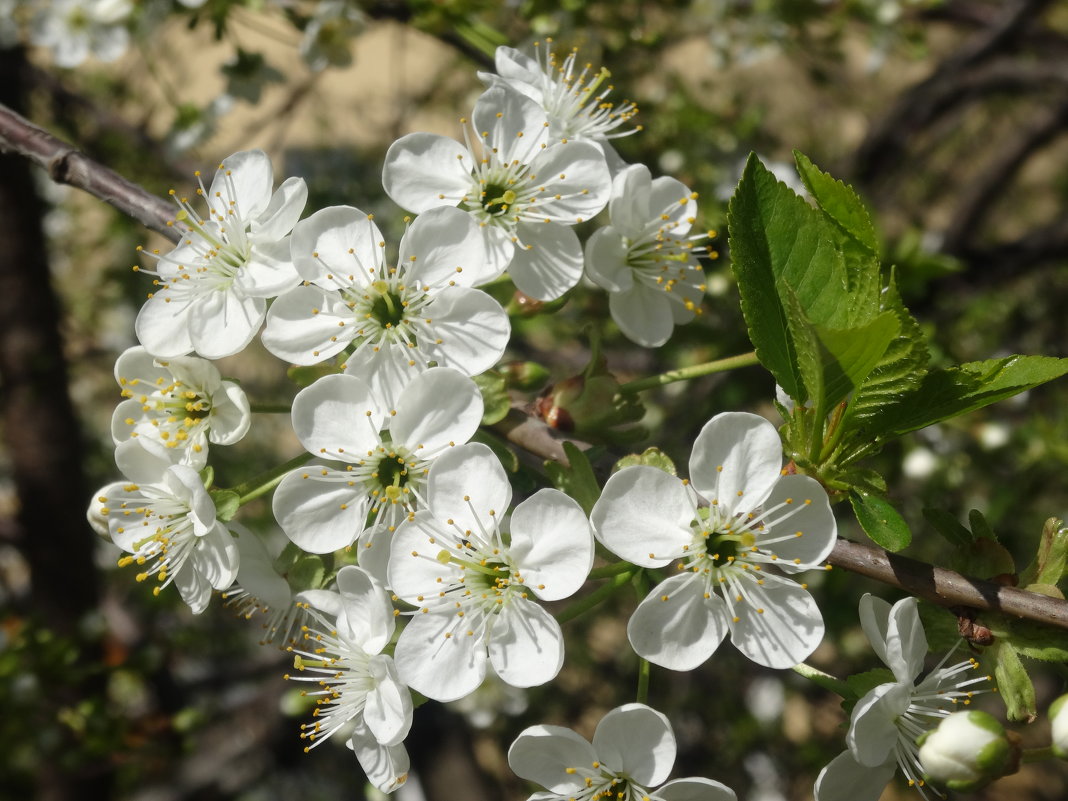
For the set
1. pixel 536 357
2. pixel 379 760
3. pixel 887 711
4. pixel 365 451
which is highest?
pixel 365 451

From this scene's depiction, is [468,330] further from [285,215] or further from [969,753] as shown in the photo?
[969,753]

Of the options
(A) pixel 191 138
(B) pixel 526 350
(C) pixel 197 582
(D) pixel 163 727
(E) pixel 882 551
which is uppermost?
(E) pixel 882 551

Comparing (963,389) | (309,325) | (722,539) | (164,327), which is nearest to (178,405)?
(164,327)

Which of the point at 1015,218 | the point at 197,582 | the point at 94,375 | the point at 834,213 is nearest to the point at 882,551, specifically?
the point at 834,213

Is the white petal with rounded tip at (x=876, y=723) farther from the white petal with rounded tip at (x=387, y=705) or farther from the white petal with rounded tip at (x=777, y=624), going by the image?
the white petal with rounded tip at (x=387, y=705)

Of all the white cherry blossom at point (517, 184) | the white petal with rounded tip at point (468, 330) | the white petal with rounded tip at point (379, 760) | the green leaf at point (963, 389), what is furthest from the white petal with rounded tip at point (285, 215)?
the green leaf at point (963, 389)

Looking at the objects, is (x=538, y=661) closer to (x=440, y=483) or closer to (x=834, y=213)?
(x=440, y=483)

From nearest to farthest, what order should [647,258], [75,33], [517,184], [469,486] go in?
1. [469,486]
2. [517,184]
3. [647,258]
4. [75,33]
